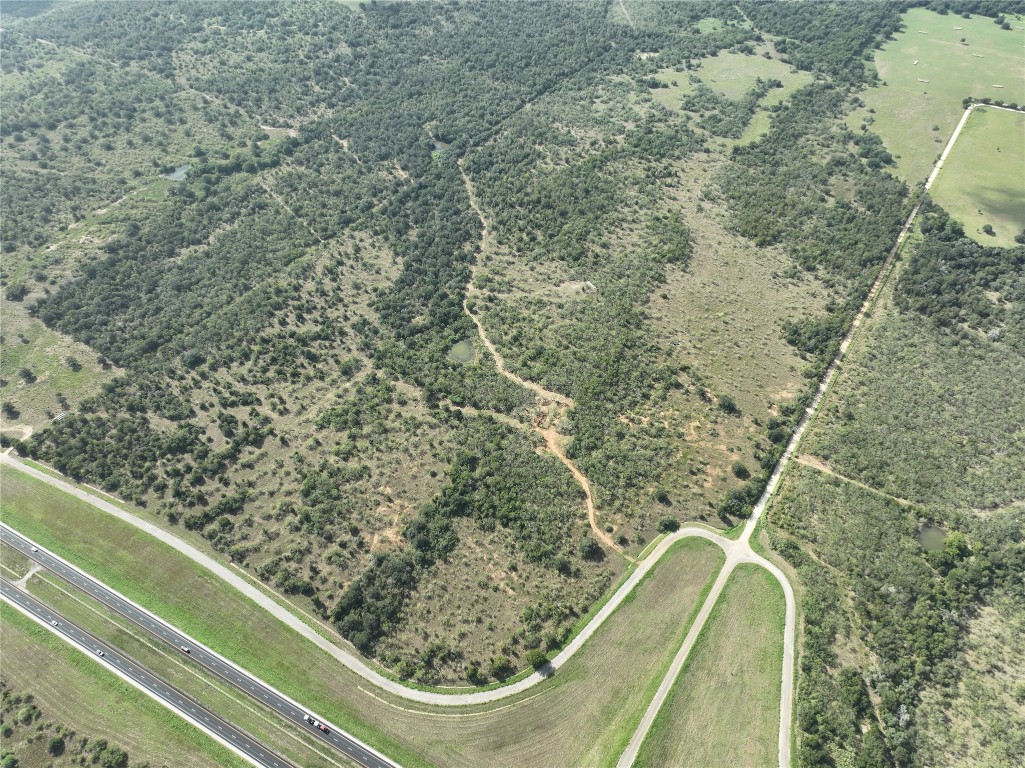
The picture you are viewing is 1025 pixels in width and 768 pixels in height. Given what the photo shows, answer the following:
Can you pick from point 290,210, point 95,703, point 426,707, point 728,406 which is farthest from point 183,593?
point 290,210

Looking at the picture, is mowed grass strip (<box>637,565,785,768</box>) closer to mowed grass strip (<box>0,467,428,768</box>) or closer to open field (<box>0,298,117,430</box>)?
mowed grass strip (<box>0,467,428,768</box>)

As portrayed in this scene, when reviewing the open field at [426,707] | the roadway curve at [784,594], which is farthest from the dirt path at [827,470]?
the open field at [426,707]

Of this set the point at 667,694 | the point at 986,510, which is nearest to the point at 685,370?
the point at 986,510

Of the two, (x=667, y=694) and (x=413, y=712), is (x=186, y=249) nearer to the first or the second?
(x=413, y=712)

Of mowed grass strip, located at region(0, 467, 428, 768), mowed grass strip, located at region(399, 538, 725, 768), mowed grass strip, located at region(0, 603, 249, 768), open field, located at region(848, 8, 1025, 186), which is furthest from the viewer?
open field, located at region(848, 8, 1025, 186)


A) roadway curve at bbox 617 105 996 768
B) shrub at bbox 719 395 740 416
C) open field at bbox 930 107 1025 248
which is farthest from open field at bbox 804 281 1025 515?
open field at bbox 930 107 1025 248

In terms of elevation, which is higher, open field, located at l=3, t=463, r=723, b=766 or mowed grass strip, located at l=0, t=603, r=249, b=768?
open field, located at l=3, t=463, r=723, b=766
